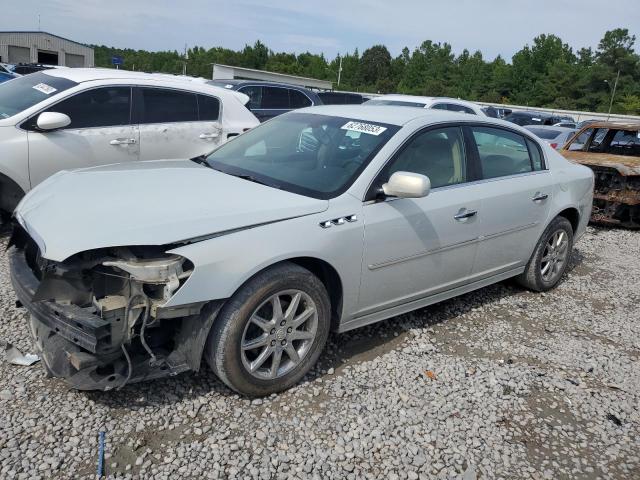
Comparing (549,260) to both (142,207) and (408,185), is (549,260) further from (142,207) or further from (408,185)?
(142,207)

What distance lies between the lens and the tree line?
68.8m

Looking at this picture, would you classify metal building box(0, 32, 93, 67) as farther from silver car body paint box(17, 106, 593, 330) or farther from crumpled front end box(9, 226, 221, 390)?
crumpled front end box(9, 226, 221, 390)

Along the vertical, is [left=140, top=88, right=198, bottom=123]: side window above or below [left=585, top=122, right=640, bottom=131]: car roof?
below

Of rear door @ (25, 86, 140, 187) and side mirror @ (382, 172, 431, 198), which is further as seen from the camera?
rear door @ (25, 86, 140, 187)

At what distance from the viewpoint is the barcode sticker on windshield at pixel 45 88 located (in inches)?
225

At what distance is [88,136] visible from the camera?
5711 millimetres

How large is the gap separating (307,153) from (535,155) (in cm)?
231

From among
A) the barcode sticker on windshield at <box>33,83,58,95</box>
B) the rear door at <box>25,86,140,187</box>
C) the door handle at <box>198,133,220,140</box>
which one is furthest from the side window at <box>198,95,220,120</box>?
the barcode sticker on windshield at <box>33,83,58,95</box>

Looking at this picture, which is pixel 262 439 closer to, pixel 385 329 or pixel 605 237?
pixel 385 329

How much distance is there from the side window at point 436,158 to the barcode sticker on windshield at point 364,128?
234 mm

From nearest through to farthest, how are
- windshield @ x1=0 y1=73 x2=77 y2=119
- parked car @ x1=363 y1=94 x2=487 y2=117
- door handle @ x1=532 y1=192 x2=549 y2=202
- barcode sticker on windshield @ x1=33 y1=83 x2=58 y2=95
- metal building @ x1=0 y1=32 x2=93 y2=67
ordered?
door handle @ x1=532 y1=192 x2=549 y2=202 < windshield @ x1=0 y1=73 x2=77 y2=119 < barcode sticker on windshield @ x1=33 y1=83 x2=58 y2=95 < parked car @ x1=363 y1=94 x2=487 y2=117 < metal building @ x1=0 y1=32 x2=93 y2=67

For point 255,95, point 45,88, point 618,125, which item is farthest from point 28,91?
point 618,125

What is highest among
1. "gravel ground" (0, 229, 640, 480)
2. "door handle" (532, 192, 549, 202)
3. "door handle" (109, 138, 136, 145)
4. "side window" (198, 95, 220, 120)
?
"side window" (198, 95, 220, 120)

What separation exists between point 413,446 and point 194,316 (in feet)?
4.44
